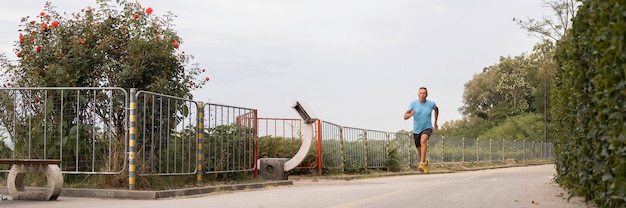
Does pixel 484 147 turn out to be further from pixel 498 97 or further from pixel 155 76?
pixel 498 97

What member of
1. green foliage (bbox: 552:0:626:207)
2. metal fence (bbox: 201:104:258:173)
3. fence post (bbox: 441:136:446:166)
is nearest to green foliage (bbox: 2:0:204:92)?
metal fence (bbox: 201:104:258:173)

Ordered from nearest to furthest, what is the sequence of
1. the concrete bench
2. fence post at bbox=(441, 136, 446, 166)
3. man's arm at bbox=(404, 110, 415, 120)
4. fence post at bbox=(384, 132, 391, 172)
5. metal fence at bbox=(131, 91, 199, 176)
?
1. the concrete bench
2. metal fence at bbox=(131, 91, 199, 176)
3. man's arm at bbox=(404, 110, 415, 120)
4. fence post at bbox=(384, 132, 391, 172)
5. fence post at bbox=(441, 136, 446, 166)

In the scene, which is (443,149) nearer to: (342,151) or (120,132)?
(342,151)

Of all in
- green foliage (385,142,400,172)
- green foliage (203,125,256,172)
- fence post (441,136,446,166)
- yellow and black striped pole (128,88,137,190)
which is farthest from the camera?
fence post (441,136,446,166)

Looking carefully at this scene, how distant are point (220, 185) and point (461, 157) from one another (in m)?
26.4

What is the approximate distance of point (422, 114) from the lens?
19422 millimetres

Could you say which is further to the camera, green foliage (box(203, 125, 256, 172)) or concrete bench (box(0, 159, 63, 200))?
green foliage (box(203, 125, 256, 172))

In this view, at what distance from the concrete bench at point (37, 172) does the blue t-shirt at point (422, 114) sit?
10.4 meters

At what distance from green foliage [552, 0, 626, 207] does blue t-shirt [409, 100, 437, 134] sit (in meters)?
9.08

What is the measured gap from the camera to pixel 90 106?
43.4 ft

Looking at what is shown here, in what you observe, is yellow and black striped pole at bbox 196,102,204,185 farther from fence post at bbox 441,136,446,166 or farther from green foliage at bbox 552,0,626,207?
fence post at bbox 441,136,446,166

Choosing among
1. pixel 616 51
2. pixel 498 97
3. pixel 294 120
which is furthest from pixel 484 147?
pixel 498 97

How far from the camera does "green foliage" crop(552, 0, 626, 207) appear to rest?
5457 millimetres

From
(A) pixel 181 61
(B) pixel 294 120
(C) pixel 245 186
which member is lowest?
(C) pixel 245 186
